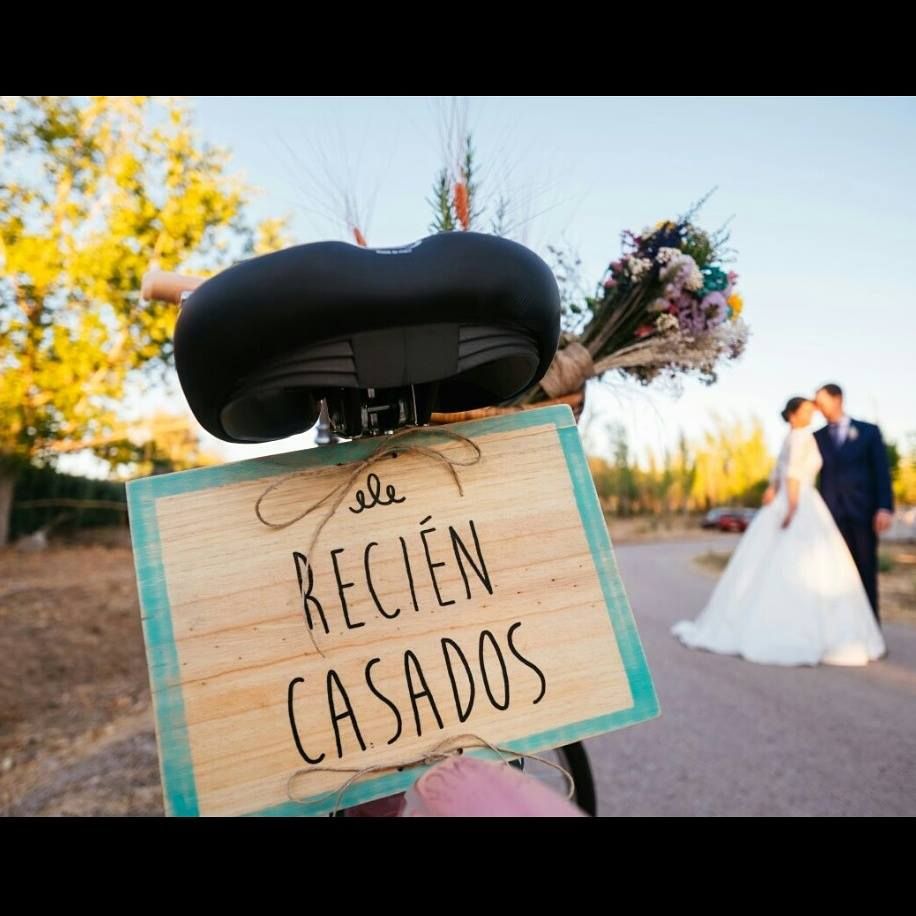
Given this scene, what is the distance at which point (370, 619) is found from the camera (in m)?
0.69

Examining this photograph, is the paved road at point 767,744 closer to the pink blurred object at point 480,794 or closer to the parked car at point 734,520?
the pink blurred object at point 480,794

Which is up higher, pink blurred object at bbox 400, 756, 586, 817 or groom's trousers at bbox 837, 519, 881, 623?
pink blurred object at bbox 400, 756, 586, 817

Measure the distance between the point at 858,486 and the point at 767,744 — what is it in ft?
8.05

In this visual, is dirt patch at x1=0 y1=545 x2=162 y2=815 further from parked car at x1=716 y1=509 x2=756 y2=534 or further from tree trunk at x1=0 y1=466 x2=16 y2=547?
parked car at x1=716 y1=509 x2=756 y2=534

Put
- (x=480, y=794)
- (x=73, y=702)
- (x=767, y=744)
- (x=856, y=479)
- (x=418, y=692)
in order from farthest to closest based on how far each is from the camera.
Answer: (x=856, y=479), (x=73, y=702), (x=767, y=744), (x=418, y=692), (x=480, y=794)

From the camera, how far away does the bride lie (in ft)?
12.8

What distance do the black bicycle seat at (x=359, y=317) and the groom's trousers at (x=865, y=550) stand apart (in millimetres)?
4537

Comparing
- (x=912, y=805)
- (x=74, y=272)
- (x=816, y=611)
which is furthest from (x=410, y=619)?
(x=74, y=272)

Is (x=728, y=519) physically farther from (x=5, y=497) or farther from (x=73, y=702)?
(x=73, y=702)

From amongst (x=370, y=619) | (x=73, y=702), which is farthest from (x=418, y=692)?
(x=73, y=702)

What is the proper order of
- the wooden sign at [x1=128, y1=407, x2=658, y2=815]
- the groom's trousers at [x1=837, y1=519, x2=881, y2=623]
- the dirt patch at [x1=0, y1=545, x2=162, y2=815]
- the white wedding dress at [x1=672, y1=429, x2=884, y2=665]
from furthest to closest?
the groom's trousers at [x1=837, y1=519, x2=881, y2=623]
the white wedding dress at [x1=672, y1=429, x2=884, y2=665]
the dirt patch at [x1=0, y1=545, x2=162, y2=815]
the wooden sign at [x1=128, y1=407, x2=658, y2=815]

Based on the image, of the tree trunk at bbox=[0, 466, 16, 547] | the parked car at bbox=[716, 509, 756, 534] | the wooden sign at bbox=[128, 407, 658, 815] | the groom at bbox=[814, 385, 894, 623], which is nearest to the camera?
the wooden sign at bbox=[128, 407, 658, 815]

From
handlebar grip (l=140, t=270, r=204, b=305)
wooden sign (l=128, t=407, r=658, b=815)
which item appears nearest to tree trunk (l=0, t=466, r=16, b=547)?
handlebar grip (l=140, t=270, r=204, b=305)
